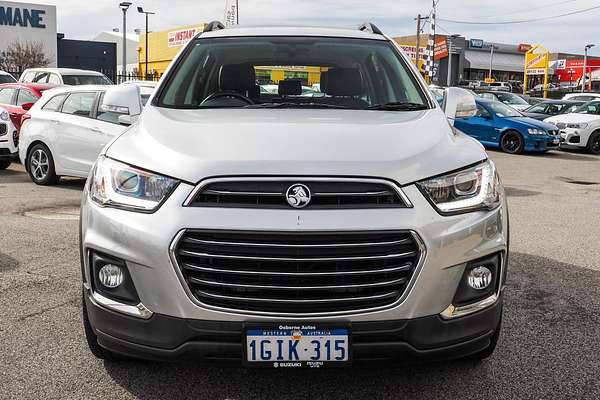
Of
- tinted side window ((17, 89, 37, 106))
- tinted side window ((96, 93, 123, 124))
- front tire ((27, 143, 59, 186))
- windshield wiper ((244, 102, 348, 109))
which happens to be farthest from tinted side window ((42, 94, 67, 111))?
windshield wiper ((244, 102, 348, 109))

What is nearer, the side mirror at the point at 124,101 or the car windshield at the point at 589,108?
the side mirror at the point at 124,101

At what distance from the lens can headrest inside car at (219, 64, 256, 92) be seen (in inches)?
160

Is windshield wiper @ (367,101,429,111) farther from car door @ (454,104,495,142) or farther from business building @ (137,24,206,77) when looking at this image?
business building @ (137,24,206,77)

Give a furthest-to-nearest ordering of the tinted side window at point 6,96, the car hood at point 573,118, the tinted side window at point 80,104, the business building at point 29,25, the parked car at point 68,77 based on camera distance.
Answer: the business building at point 29,25 → the car hood at point 573,118 → the parked car at point 68,77 → the tinted side window at point 6,96 → the tinted side window at point 80,104

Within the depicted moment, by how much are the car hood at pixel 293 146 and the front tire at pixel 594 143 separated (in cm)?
1587

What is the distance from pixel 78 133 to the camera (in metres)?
9.20

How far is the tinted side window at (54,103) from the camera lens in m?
9.65

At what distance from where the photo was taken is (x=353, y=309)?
8.52 feet

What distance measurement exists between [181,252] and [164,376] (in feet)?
3.13

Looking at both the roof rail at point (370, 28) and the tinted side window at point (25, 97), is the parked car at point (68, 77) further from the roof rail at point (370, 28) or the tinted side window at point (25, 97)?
the roof rail at point (370, 28)

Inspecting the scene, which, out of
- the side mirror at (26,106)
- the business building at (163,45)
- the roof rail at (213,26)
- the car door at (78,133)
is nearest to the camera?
the roof rail at (213,26)

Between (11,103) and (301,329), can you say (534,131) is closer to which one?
(11,103)

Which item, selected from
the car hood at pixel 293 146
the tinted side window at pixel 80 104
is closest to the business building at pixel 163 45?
the tinted side window at pixel 80 104

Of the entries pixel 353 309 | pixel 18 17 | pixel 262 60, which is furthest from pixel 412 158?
pixel 18 17
